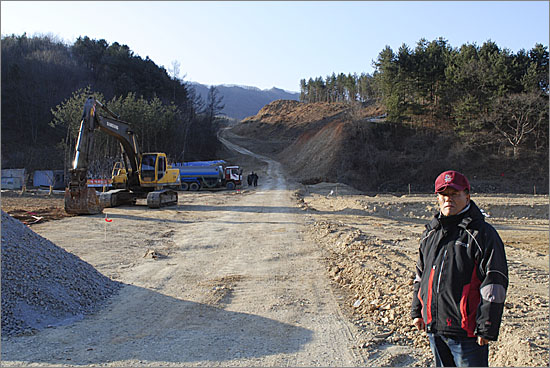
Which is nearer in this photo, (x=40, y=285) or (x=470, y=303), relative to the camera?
(x=470, y=303)

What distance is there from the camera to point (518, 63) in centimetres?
4303

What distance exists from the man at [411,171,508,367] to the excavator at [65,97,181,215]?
52.5ft

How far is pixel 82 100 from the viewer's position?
36.1 metres

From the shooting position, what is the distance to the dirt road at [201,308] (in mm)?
5039

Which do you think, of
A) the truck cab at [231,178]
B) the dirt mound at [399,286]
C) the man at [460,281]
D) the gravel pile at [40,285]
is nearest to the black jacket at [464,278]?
the man at [460,281]

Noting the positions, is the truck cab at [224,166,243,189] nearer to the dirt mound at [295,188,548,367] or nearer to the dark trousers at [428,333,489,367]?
the dirt mound at [295,188,548,367]

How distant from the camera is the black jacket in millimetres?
2996

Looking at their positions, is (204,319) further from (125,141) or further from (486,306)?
(125,141)

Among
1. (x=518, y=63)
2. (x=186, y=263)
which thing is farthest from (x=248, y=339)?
(x=518, y=63)

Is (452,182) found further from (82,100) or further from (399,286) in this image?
(82,100)

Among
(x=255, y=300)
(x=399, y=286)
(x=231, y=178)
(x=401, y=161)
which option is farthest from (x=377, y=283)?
(x=401, y=161)

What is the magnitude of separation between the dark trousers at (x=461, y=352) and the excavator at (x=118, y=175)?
16.1 m

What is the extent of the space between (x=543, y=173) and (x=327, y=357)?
4491 centimetres

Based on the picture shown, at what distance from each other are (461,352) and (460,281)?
0.52m
